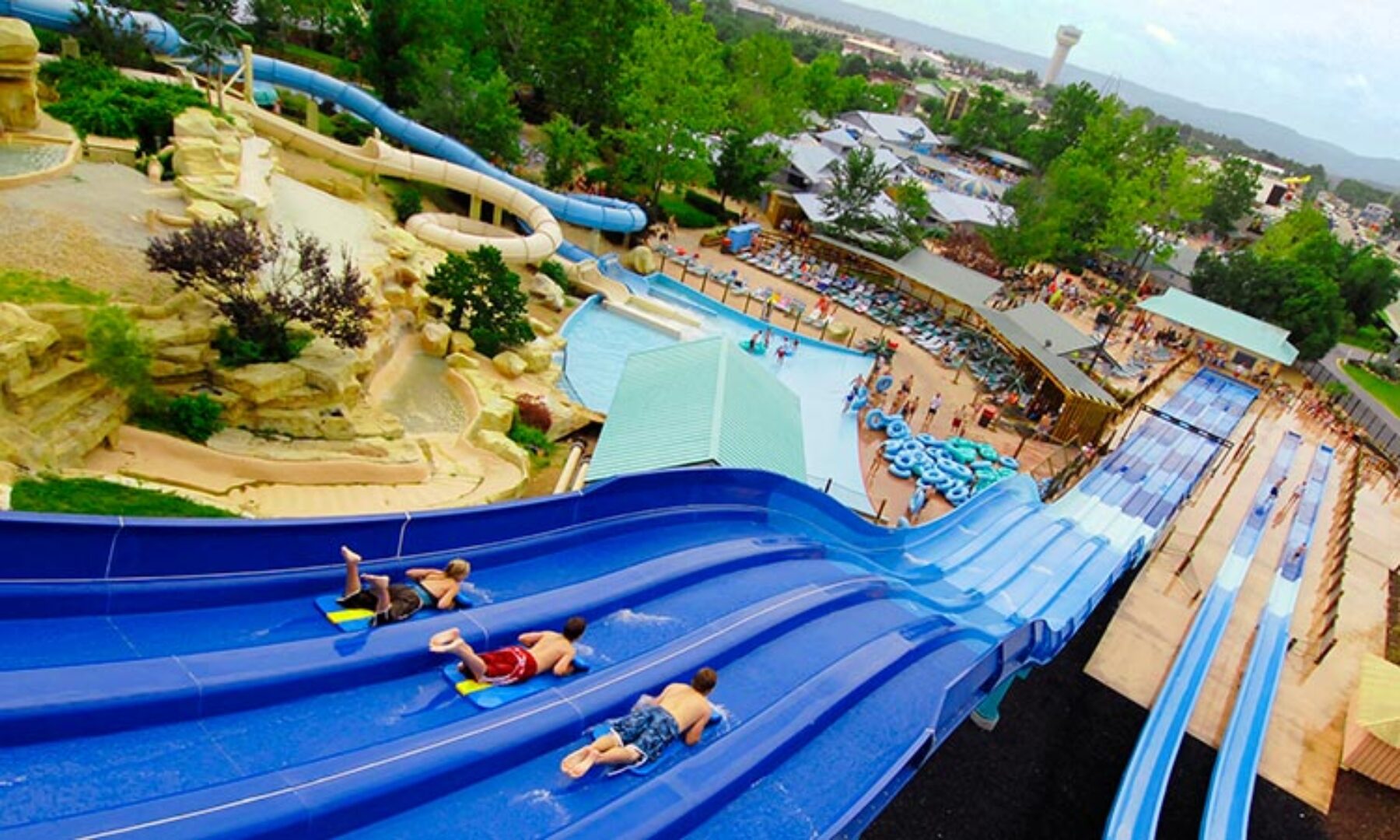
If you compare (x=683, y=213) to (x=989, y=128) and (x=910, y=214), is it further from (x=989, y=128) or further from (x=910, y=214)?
(x=989, y=128)

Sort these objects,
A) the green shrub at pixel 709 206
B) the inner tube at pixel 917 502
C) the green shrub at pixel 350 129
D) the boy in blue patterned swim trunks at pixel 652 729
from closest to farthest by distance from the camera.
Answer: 1. the boy in blue patterned swim trunks at pixel 652 729
2. the inner tube at pixel 917 502
3. the green shrub at pixel 350 129
4. the green shrub at pixel 709 206

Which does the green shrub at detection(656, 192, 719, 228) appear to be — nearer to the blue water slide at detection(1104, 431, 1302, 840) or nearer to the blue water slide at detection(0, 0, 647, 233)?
the blue water slide at detection(0, 0, 647, 233)

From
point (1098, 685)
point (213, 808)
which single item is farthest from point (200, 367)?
point (1098, 685)

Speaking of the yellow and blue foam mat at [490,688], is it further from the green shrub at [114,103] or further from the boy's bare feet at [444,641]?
the green shrub at [114,103]

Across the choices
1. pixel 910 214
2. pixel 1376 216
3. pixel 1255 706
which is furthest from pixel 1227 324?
pixel 1376 216

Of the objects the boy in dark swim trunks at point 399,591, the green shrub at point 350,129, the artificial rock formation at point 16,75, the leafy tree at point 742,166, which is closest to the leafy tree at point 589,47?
the leafy tree at point 742,166
